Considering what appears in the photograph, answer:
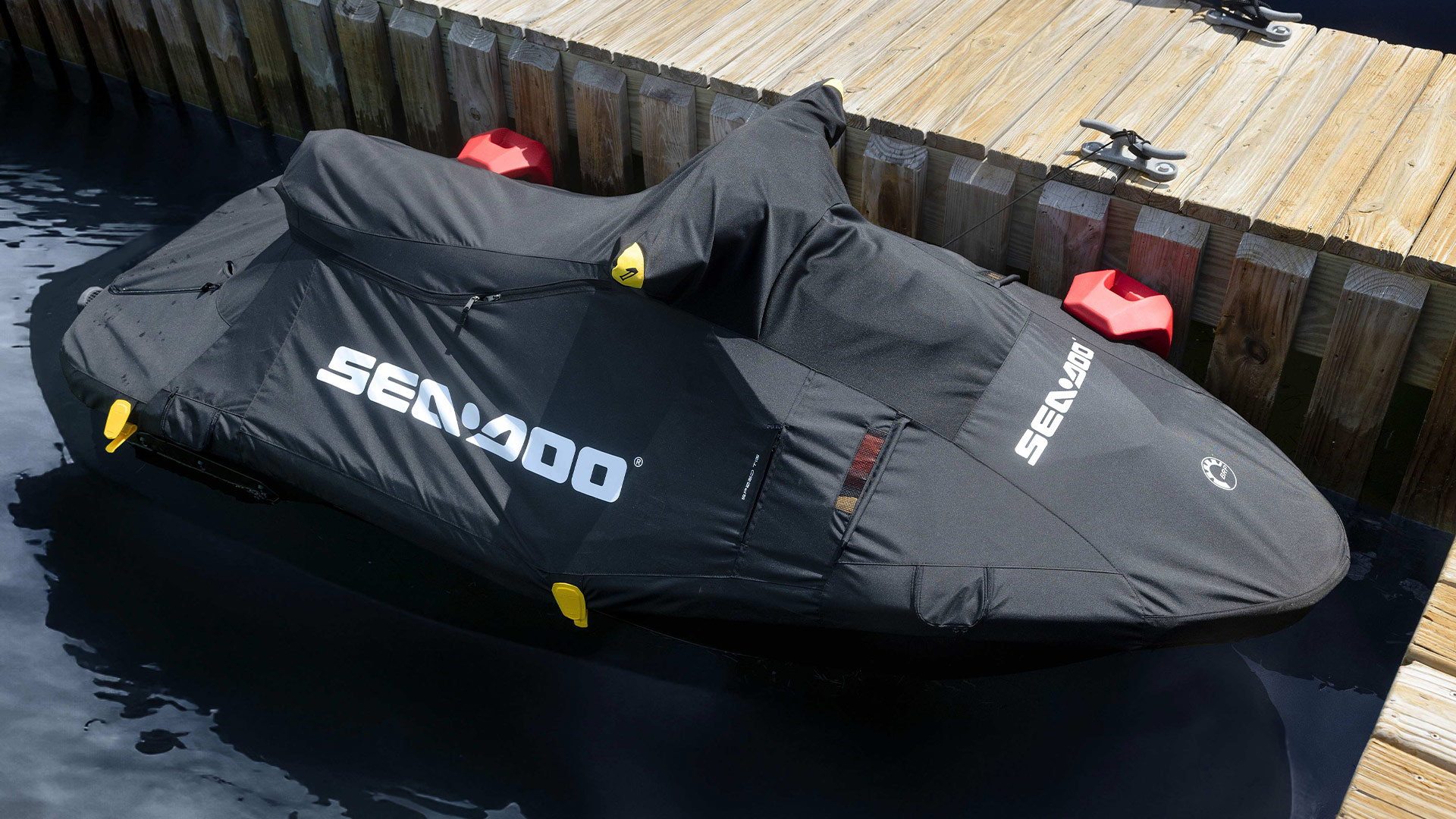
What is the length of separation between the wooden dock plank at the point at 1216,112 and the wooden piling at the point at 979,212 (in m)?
0.35

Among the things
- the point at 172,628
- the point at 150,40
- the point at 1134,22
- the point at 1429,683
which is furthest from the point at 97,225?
the point at 1429,683

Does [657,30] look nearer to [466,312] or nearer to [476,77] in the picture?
[476,77]

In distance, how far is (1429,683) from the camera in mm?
2516

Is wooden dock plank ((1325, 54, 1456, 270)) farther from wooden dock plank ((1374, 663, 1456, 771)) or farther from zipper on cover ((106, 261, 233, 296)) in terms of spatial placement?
zipper on cover ((106, 261, 233, 296))

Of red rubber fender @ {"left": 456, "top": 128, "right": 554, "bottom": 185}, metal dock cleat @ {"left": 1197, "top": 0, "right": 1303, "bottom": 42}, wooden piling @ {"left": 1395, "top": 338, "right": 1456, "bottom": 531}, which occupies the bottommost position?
wooden piling @ {"left": 1395, "top": 338, "right": 1456, "bottom": 531}

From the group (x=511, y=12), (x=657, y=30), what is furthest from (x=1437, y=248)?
(x=511, y=12)

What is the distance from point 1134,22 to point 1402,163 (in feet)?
3.73

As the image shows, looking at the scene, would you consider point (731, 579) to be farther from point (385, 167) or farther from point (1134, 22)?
point (1134, 22)

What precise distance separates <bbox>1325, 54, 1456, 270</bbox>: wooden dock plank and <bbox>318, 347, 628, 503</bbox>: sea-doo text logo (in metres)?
2.12

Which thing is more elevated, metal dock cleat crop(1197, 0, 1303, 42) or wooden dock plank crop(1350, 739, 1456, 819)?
metal dock cleat crop(1197, 0, 1303, 42)

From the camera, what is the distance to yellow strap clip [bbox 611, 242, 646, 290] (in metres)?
2.64

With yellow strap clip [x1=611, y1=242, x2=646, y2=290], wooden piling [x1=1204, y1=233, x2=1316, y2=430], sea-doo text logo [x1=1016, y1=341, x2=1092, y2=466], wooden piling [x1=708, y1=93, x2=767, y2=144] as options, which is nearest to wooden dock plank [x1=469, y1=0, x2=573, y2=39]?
wooden piling [x1=708, y1=93, x2=767, y2=144]

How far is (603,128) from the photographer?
416 cm

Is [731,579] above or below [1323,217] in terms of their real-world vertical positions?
below
